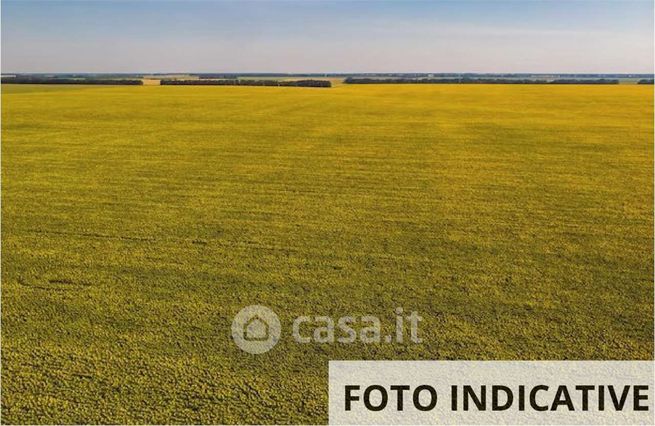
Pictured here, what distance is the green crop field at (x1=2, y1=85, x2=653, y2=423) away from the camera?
12.2ft

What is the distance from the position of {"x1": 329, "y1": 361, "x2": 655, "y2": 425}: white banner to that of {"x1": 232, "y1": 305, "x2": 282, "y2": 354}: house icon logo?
1.93ft

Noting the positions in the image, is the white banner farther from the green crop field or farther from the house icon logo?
the house icon logo

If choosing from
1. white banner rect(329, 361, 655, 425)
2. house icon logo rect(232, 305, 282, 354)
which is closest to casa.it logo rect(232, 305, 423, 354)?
house icon logo rect(232, 305, 282, 354)

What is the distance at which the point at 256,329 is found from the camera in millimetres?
4375

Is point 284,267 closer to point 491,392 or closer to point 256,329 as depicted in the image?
point 256,329

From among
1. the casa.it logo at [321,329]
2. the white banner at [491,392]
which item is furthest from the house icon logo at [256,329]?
the white banner at [491,392]

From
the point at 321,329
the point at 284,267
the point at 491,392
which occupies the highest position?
the point at 284,267

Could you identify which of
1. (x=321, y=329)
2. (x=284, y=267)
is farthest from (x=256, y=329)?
(x=284, y=267)

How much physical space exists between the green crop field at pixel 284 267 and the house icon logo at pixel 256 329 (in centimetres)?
8

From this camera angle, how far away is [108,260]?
5.81 metres

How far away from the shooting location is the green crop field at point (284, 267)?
3727mm

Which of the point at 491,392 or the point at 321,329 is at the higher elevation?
the point at 321,329

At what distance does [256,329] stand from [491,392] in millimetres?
1839

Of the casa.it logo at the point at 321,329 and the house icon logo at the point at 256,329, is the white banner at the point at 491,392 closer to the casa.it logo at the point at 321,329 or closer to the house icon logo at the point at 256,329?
the casa.it logo at the point at 321,329
